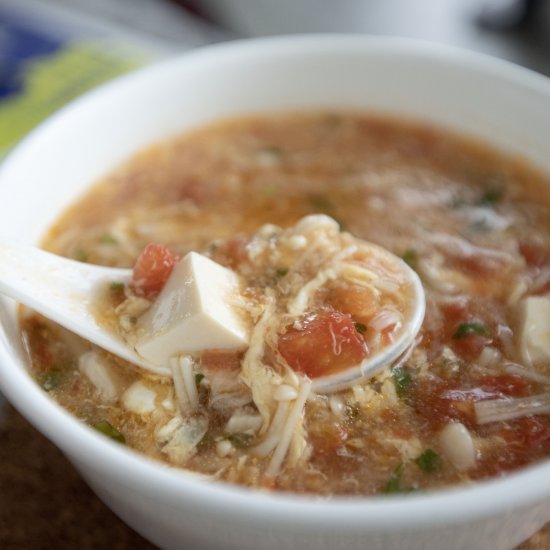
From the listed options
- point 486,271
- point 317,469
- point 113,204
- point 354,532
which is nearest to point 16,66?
point 113,204

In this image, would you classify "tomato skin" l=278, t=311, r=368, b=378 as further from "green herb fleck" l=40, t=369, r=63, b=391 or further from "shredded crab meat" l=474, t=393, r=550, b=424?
"green herb fleck" l=40, t=369, r=63, b=391

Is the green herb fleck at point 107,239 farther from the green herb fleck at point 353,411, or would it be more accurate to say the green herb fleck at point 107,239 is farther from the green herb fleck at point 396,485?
the green herb fleck at point 396,485

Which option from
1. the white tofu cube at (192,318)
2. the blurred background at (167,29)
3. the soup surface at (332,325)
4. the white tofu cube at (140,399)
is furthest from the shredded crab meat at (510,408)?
the blurred background at (167,29)

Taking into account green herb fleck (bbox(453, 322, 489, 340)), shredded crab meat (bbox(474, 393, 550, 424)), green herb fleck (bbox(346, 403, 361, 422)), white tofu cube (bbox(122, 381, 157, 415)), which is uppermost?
shredded crab meat (bbox(474, 393, 550, 424))

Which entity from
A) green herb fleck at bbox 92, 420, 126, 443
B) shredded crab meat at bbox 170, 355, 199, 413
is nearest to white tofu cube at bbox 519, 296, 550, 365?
shredded crab meat at bbox 170, 355, 199, 413

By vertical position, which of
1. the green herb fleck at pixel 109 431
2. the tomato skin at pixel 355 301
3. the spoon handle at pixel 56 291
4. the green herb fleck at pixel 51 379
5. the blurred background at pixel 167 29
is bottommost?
the blurred background at pixel 167 29

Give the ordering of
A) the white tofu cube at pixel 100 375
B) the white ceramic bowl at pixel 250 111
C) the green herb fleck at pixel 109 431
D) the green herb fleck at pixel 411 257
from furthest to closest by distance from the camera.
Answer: the green herb fleck at pixel 411 257 → the white tofu cube at pixel 100 375 → the green herb fleck at pixel 109 431 → the white ceramic bowl at pixel 250 111
